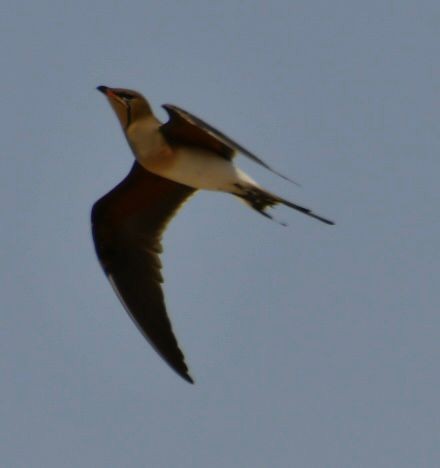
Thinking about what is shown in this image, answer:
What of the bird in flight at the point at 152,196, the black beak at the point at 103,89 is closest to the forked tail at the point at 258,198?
the bird in flight at the point at 152,196

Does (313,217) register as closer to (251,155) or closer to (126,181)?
(251,155)

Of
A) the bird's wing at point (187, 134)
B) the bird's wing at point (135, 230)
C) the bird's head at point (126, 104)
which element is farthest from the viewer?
the bird's wing at point (135, 230)

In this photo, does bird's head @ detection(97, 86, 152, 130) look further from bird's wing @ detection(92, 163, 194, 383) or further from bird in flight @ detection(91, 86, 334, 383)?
bird's wing @ detection(92, 163, 194, 383)

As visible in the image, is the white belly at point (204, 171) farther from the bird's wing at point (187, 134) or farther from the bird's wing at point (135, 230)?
the bird's wing at point (135, 230)

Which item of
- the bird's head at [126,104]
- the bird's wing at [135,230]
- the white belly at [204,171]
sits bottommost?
the bird's wing at [135,230]

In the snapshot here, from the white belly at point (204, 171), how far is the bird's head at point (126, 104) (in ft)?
1.50

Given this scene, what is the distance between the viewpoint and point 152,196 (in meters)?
10.4

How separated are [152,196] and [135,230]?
0.91 ft

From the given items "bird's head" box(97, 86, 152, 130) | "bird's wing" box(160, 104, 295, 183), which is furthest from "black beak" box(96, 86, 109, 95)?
"bird's wing" box(160, 104, 295, 183)

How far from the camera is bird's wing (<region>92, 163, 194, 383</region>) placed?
33.7 feet

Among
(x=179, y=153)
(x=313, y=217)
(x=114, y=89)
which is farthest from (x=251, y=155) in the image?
(x=114, y=89)

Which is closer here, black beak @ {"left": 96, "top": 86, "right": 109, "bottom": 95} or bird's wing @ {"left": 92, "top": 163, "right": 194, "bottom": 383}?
black beak @ {"left": 96, "top": 86, "right": 109, "bottom": 95}

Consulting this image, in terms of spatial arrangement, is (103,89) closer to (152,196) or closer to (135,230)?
(152,196)

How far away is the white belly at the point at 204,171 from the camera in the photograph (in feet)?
30.8
